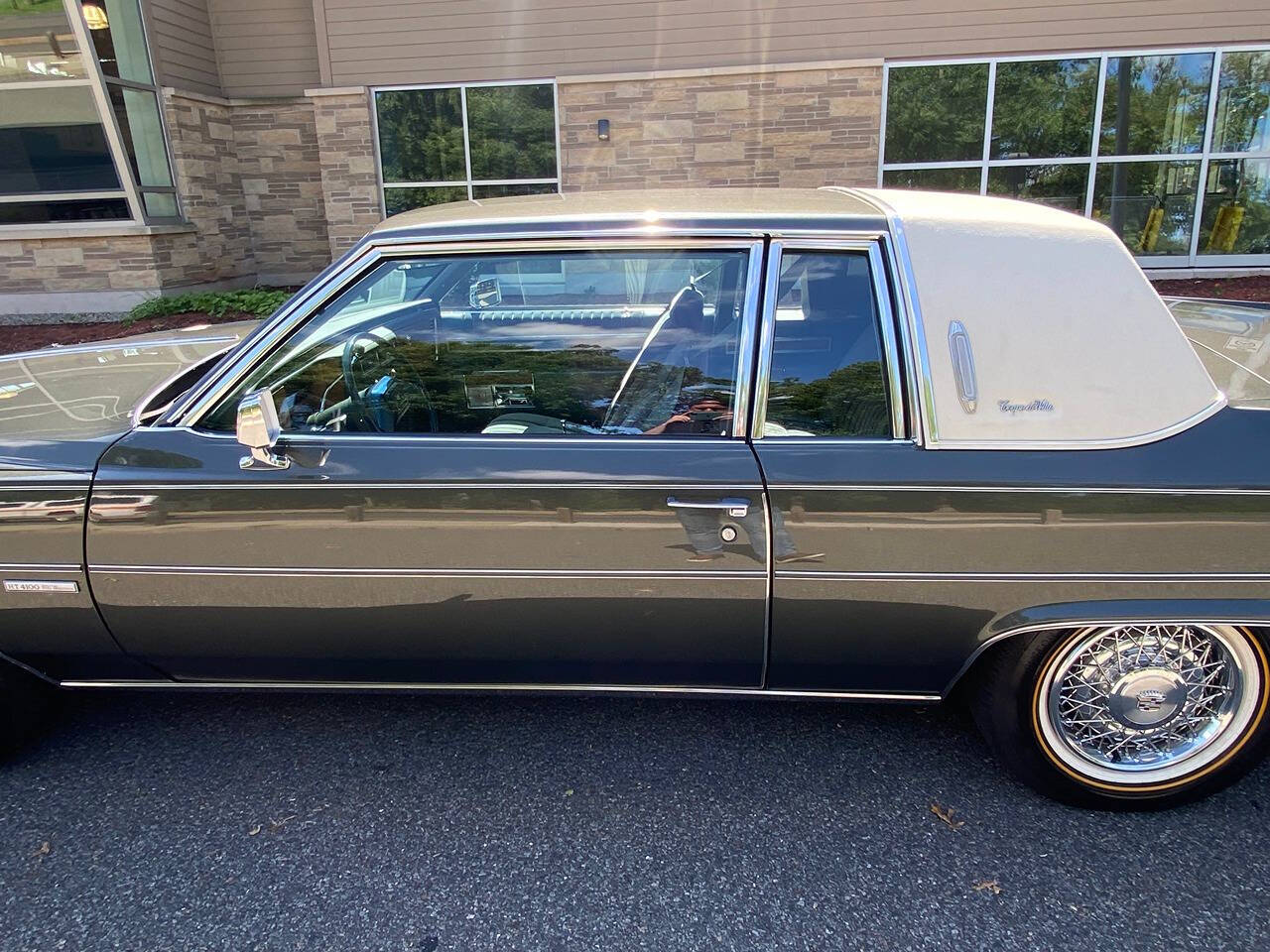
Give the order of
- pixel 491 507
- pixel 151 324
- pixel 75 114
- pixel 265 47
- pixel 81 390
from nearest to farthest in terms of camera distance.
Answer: pixel 491 507, pixel 81 390, pixel 151 324, pixel 75 114, pixel 265 47

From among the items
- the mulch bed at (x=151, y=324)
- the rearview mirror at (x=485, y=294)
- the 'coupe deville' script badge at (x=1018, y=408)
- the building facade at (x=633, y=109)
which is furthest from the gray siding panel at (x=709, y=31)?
the 'coupe deville' script badge at (x=1018, y=408)

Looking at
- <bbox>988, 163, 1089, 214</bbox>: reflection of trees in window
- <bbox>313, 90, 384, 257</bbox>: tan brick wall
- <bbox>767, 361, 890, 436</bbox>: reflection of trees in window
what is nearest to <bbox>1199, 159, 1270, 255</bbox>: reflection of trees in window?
<bbox>988, 163, 1089, 214</bbox>: reflection of trees in window

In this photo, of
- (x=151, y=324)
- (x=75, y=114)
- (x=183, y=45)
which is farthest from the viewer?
(x=183, y=45)

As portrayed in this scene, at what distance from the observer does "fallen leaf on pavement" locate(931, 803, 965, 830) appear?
7.80 feet

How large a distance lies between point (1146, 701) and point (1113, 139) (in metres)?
10.00

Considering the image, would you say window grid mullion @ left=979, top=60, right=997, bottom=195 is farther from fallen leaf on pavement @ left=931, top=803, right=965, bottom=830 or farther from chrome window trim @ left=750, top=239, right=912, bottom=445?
fallen leaf on pavement @ left=931, top=803, right=965, bottom=830

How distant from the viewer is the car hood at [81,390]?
238 centimetres

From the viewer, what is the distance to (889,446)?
2207 millimetres

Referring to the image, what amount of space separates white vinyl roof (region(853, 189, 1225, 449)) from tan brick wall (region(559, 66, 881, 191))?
8.56 m

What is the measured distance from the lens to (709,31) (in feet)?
32.7

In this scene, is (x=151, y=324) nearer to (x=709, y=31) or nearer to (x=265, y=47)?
(x=265, y=47)

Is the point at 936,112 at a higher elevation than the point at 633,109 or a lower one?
lower

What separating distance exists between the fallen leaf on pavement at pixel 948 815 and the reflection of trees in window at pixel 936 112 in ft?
31.1

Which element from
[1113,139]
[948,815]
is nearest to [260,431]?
[948,815]
